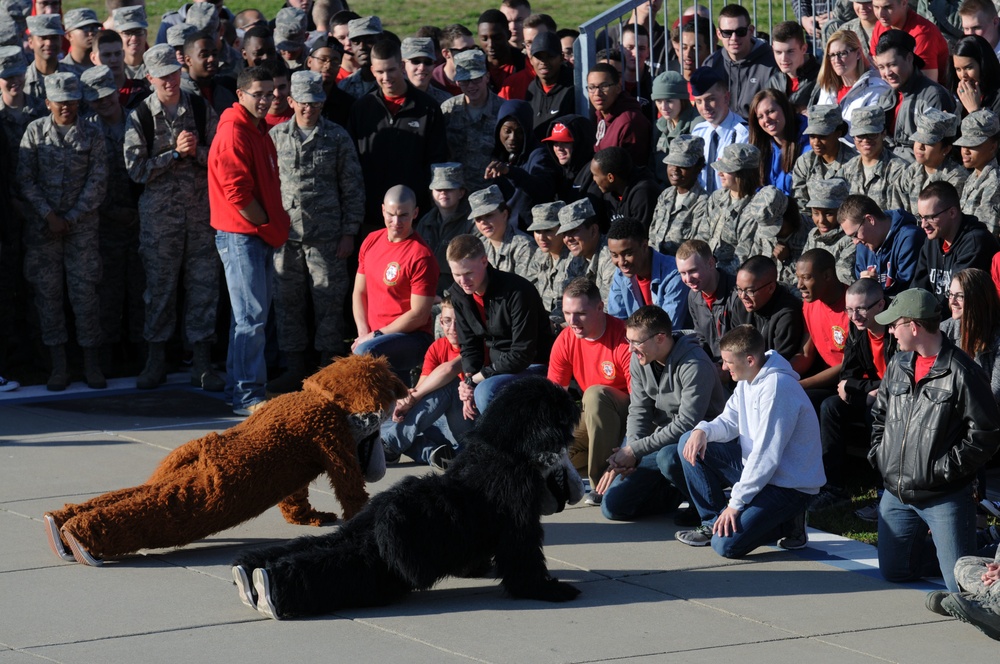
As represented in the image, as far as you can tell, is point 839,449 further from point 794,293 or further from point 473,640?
point 473,640

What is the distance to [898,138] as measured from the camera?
988cm

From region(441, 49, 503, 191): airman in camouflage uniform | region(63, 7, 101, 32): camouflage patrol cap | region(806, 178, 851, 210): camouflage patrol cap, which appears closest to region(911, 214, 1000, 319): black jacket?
region(806, 178, 851, 210): camouflage patrol cap

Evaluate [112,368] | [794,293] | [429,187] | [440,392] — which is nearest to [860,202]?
[794,293]

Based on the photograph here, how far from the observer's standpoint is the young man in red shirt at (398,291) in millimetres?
9516

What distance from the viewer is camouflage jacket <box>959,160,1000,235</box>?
8672 millimetres

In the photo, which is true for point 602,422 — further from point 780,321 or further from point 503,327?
point 780,321

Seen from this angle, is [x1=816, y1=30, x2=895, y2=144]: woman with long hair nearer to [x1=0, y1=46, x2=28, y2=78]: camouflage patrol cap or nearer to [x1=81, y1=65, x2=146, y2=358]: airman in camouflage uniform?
[x1=81, y1=65, x2=146, y2=358]: airman in camouflage uniform

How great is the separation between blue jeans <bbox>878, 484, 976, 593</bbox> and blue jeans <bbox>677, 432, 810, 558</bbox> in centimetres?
48

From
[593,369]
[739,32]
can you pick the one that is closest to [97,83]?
[593,369]

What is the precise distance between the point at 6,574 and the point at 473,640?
242 cm

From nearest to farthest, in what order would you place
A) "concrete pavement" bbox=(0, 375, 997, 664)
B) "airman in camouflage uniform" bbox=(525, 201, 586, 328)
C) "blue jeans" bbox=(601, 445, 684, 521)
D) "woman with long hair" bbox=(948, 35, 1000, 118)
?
"concrete pavement" bbox=(0, 375, 997, 664) → "blue jeans" bbox=(601, 445, 684, 521) → "airman in camouflage uniform" bbox=(525, 201, 586, 328) → "woman with long hair" bbox=(948, 35, 1000, 118)

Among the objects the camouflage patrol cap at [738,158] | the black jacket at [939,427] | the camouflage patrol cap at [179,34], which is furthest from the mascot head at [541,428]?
the camouflage patrol cap at [179,34]

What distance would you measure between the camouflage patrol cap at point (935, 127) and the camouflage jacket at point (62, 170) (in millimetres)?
6058

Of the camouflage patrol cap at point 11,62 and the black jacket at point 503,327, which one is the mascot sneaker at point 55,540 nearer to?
the black jacket at point 503,327
